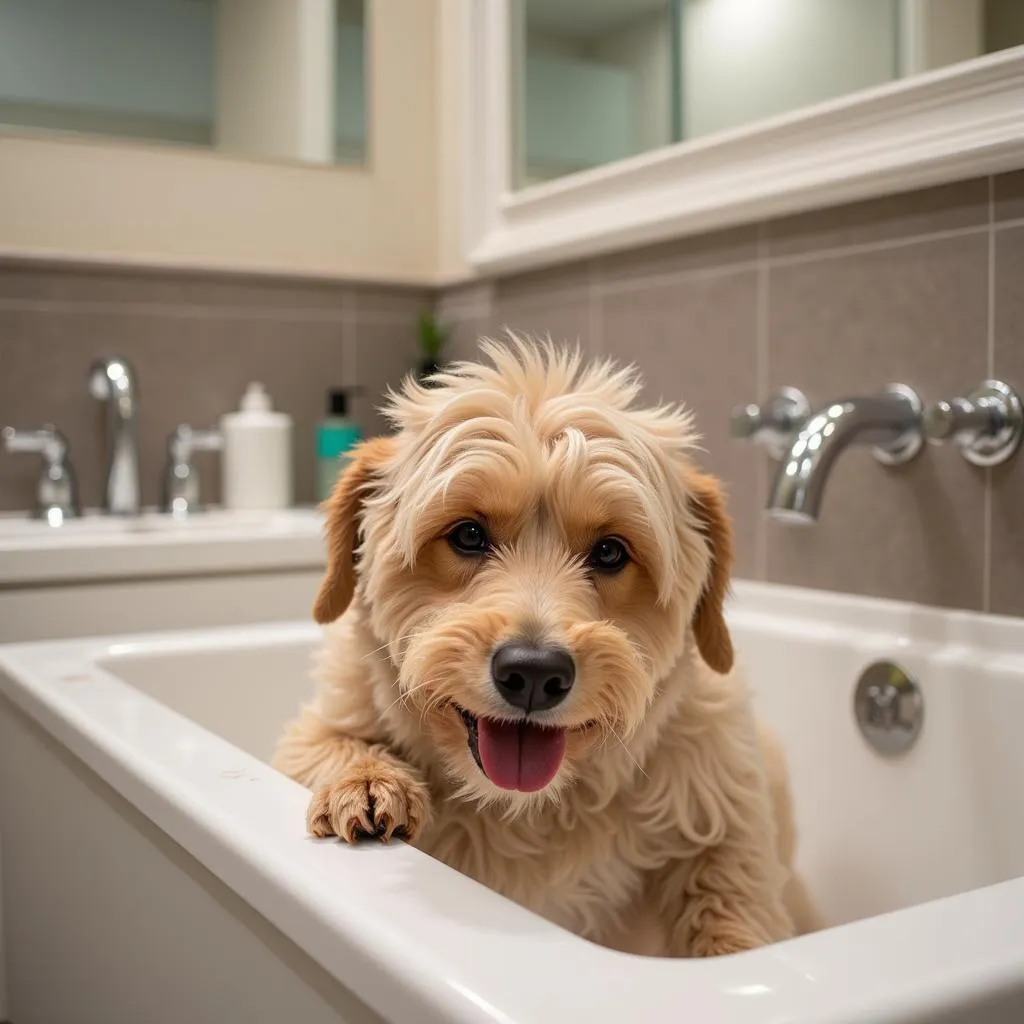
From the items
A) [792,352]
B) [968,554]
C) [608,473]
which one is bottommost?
[968,554]

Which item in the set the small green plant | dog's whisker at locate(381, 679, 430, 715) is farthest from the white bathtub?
the small green plant

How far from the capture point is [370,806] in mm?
880


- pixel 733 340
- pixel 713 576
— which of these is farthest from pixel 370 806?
pixel 733 340

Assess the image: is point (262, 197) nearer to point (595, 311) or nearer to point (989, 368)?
point (595, 311)

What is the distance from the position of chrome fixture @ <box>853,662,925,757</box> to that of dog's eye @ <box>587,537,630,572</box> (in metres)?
0.64

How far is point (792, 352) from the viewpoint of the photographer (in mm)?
1681

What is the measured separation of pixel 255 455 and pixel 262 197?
0.54 m

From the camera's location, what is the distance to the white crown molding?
1.38 metres

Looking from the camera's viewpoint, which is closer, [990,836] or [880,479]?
[990,836]

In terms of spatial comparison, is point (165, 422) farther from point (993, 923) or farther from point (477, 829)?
point (993, 923)

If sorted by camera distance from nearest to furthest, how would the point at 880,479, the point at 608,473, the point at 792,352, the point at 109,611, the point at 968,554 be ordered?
the point at 608,473
the point at 968,554
the point at 880,479
the point at 792,352
the point at 109,611

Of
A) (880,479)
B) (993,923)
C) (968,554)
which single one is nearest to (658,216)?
(880,479)

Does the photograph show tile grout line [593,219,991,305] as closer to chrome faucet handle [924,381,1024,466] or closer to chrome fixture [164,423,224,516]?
chrome faucet handle [924,381,1024,466]

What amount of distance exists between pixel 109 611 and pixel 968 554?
1230 mm
